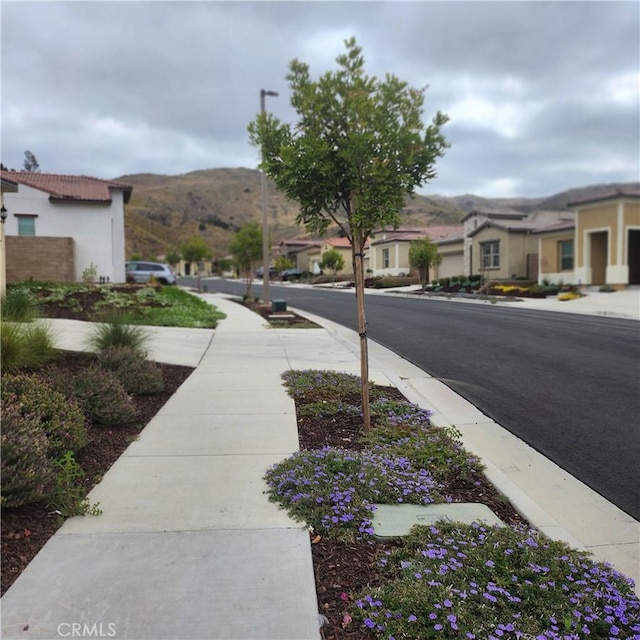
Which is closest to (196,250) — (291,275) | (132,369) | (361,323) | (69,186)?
(69,186)

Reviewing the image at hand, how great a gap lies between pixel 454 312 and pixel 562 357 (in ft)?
30.2

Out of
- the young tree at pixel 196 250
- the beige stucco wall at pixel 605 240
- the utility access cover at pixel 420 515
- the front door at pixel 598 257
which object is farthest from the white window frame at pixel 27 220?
the front door at pixel 598 257

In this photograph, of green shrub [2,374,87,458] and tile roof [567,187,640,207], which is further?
tile roof [567,187,640,207]

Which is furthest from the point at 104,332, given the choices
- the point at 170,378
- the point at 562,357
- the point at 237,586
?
the point at 562,357

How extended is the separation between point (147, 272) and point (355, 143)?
27.9 meters

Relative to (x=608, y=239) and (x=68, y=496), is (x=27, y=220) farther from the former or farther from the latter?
(x=608, y=239)

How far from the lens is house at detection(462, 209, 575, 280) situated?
32.5m

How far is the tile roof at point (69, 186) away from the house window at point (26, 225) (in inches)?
52.8

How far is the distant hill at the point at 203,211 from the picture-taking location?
312 ft

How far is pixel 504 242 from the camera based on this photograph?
107 ft

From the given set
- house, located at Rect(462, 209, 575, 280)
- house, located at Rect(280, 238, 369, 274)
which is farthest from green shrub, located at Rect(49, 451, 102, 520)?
house, located at Rect(280, 238, 369, 274)

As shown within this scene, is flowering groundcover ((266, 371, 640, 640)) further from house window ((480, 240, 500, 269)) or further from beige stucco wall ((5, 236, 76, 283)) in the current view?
house window ((480, 240, 500, 269))

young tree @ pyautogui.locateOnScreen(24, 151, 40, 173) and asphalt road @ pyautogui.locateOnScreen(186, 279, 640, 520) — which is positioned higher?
young tree @ pyautogui.locateOnScreen(24, 151, 40, 173)

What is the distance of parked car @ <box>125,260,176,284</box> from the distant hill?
52.4 metres
